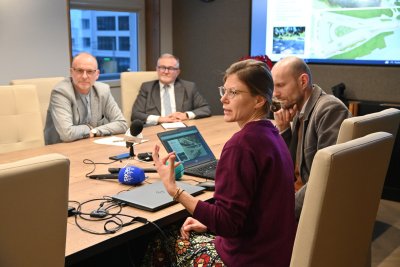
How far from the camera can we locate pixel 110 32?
202 inches

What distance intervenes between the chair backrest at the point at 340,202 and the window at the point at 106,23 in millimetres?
3992

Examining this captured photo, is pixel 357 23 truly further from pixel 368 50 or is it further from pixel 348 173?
pixel 348 173

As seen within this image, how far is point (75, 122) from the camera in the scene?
3.24 meters

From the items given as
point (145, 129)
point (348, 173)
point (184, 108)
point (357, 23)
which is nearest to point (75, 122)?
point (145, 129)

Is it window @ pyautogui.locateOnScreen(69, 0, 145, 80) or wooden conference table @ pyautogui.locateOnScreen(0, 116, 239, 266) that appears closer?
wooden conference table @ pyautogui.locateOnScreen(0, 116, 239, 266)

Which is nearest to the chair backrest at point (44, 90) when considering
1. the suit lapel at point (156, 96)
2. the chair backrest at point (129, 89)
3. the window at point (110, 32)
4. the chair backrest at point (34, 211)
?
the chair backrest at point (129, 89)

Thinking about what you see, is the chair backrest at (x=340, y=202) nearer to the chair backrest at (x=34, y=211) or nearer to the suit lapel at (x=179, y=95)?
the chair backrest at (x=34, y=211)

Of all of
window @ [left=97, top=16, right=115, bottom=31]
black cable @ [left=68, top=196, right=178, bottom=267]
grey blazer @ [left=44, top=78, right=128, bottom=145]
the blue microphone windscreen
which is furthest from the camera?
window @ [left=97, top=16, right=115, bottom=31]

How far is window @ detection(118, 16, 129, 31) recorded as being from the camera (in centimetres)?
519

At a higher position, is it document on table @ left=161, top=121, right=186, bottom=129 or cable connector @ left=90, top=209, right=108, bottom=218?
document on table @ left=161, top=121, right=186, bottom=129

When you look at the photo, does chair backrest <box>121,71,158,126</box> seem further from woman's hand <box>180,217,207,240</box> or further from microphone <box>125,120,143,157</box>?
woman's hand <box>180,217,207,240</box>

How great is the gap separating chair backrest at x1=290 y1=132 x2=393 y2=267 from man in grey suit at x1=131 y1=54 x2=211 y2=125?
239 centimetres

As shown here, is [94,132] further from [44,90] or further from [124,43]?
[124,43]

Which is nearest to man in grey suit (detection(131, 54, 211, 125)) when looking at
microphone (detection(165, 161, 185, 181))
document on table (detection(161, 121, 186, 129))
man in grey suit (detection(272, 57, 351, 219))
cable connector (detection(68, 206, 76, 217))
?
document on table (detection(161, 121, 186, 129))
